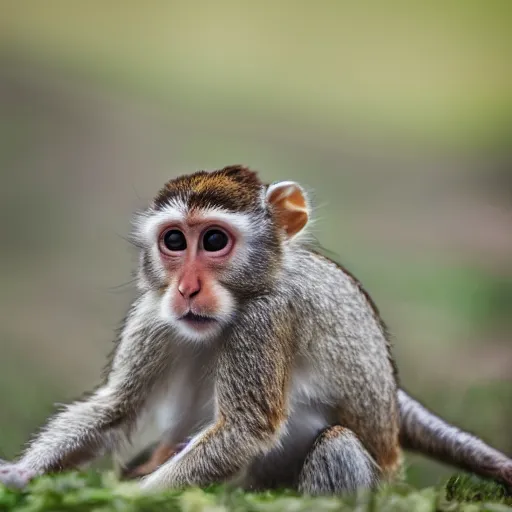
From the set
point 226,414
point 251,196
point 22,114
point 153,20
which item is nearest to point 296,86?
point 153,20

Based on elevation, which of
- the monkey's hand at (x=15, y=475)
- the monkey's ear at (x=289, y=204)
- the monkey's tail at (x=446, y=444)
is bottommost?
the monkey's hand at (x=15, y=475)

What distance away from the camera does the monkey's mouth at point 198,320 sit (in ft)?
9.16

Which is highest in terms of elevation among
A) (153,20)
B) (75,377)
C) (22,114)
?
(153,20)

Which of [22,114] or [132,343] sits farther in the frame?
[22,114]

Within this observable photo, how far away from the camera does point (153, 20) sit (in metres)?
3.67

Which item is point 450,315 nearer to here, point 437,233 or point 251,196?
point 437,233

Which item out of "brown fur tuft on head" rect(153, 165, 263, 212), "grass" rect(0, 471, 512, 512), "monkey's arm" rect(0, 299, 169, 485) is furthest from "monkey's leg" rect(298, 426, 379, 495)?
"brown fur tuft on head" rect(153, 165, 263, 212)

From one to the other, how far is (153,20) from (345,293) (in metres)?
1.58

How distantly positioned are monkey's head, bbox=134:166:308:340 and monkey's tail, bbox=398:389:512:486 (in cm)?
101

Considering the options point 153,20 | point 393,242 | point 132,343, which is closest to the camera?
point 132,343

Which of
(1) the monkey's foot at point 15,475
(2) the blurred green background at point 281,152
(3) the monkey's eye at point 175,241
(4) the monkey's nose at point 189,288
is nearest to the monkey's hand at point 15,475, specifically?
(1) the monkey's foot at point 15,475

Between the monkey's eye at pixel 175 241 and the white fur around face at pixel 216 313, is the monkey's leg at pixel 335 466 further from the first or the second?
the monkey's eye at pixel 175 241

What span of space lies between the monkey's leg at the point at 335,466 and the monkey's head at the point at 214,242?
1.96ft

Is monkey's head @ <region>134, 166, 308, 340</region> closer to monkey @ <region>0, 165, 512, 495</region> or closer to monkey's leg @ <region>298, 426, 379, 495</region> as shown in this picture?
monkey @ <region>0, 165, 512, 495</region>
